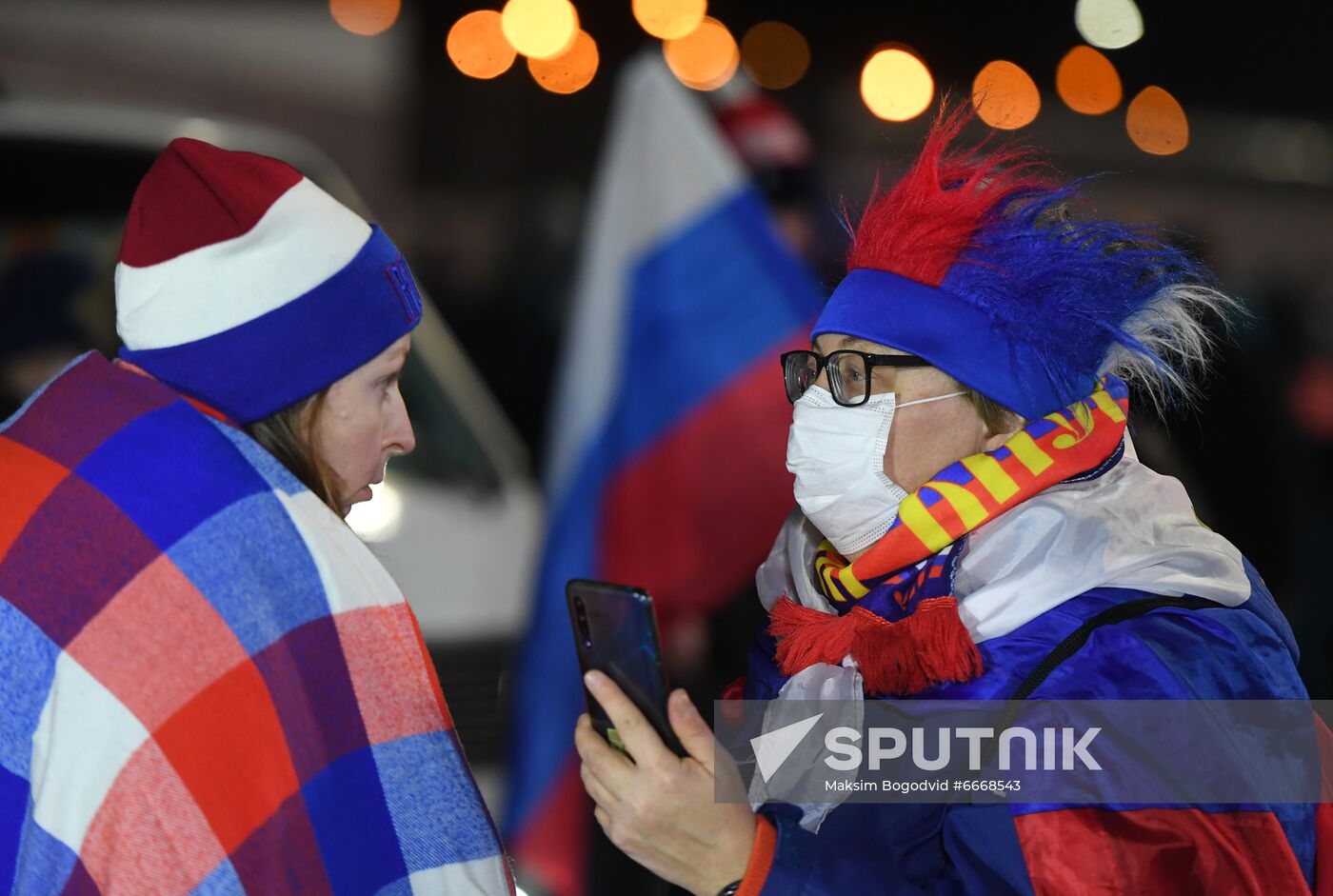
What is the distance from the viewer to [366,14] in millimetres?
12062

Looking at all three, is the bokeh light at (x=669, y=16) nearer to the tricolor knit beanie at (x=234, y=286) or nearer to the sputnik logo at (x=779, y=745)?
the tricolor knit beanie at (x=234, y=286)

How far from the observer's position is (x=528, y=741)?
4.19 metres

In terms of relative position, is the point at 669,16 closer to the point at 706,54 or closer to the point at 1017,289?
the point at 706,54

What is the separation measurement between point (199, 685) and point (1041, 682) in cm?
110

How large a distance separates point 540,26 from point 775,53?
3249 mm

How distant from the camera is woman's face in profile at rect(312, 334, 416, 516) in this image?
2.22m

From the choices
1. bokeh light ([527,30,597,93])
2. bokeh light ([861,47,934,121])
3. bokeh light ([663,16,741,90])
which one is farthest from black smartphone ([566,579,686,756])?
bokeh light ([663,16,741,90])

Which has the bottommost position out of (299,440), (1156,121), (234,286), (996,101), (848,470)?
(848,470)

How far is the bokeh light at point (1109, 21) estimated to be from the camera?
9336 mm

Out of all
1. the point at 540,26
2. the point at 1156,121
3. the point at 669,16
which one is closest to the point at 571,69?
the point at 540,26

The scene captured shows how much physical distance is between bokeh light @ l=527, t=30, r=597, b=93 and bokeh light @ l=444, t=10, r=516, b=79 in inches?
Result: 15.1

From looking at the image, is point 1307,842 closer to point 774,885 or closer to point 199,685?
point 774,885

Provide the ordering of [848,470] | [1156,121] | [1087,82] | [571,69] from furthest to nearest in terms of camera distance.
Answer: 1. [1156,121]
2. [1087,82]
3. [571,69]
4. [848,470]

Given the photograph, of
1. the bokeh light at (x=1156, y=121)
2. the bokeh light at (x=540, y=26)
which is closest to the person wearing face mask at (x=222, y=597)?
the bokeh light at (x=540, y=26)
